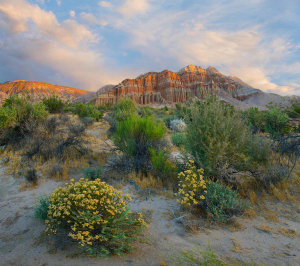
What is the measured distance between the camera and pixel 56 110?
18906 millimetres

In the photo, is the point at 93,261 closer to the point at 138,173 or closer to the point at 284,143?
the point at 138,173

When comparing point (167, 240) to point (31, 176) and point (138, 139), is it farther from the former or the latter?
point (31, 176)

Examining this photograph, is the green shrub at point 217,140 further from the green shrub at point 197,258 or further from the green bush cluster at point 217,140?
the green shrub at point 197,258

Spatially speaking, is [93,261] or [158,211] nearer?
[93,261]

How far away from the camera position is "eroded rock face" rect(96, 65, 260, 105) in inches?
3199

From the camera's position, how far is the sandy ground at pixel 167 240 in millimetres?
2748

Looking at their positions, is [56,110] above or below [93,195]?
above

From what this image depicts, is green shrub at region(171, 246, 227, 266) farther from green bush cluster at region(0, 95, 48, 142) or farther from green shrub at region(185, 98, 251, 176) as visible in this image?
green bush cluster at region(0, 95, 48, 142)

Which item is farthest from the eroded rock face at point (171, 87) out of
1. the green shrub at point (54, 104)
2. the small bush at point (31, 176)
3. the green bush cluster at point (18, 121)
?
the small bush at point (31, 176)

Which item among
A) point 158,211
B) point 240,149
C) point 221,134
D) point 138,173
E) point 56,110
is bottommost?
point 158,211

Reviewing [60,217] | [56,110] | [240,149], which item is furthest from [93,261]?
[56,110]

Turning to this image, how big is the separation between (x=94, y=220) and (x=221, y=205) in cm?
252

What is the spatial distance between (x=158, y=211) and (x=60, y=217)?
2120 millimetres

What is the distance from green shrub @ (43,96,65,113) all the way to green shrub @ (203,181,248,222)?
59.0ft
